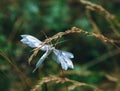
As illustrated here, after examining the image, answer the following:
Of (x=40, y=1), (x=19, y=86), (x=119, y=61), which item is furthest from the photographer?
(x=40, y=1)

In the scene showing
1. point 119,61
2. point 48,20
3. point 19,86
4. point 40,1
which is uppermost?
point 40,1

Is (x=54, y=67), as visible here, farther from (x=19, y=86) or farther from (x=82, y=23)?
(x=82, y=23)

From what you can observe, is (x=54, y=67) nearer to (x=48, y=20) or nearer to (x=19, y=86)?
(x=19, y=86)

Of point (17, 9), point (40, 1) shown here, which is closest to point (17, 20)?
point (17, 9)

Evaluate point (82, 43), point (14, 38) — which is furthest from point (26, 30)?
point (82, 43)

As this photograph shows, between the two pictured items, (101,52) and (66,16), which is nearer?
(101,52)

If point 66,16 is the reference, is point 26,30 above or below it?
below

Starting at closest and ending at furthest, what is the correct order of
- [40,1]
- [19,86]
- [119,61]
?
1. [19,86]
2. [119,61]
3. [40,1]
